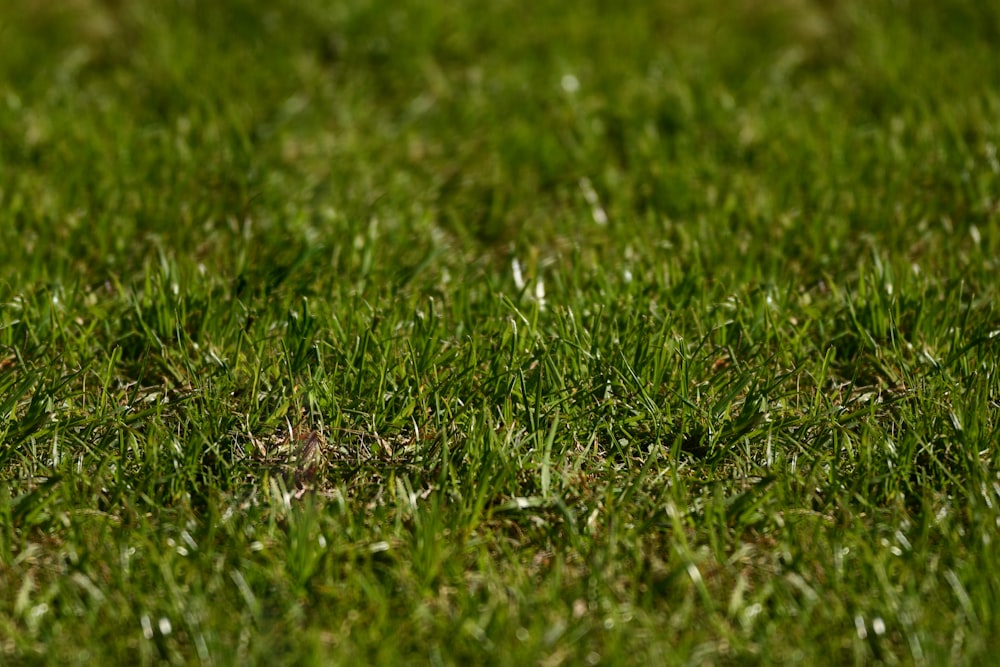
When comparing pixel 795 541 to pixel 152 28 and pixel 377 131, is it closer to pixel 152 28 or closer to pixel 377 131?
pixel 377 131

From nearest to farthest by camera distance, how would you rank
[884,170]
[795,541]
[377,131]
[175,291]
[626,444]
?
1. [795,541]
2. [626,444]
3. [175,291]
4. [884,170]
5. [377,131]

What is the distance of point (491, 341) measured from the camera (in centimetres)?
302

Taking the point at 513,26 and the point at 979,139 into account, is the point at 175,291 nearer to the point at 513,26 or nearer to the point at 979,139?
the point at 513,26

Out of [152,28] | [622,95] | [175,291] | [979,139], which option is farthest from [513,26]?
[175,291]

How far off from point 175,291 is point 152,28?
6.52 ft

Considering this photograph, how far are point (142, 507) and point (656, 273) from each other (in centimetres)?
158

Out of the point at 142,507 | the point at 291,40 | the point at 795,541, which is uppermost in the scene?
the point at 291,40

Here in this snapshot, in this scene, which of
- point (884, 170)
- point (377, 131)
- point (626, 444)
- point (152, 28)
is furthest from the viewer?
point (152, 28)

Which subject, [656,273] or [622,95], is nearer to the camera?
[656,273]

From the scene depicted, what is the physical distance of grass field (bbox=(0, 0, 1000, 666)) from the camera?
88.8 inches

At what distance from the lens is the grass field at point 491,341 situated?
226 centimetres

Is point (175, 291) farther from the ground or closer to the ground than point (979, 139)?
farther from the ground

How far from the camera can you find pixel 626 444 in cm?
271

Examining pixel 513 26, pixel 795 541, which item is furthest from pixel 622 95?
pixel 795 541
